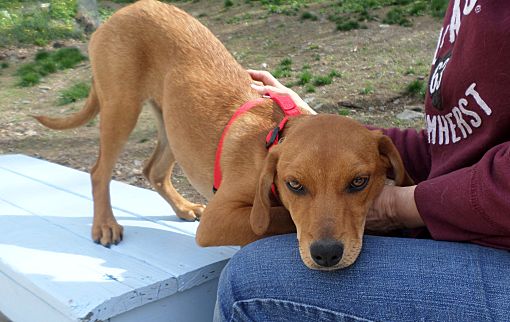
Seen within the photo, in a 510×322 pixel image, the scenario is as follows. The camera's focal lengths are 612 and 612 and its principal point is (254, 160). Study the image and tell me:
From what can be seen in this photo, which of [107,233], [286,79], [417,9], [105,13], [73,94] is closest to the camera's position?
[107,233]

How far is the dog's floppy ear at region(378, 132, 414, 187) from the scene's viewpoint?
219 cm

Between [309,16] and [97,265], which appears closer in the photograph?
[97,265]

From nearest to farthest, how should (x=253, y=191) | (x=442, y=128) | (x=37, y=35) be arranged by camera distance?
1. (x=442, y=128)
2. (x=253, y=191)
3. (x=37, y=35)

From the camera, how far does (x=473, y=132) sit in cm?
193

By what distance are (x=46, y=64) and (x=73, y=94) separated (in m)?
1.82

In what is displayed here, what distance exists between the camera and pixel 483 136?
1.88 metres

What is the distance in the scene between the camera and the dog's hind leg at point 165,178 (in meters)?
3.41

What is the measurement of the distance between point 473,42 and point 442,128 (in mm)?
334

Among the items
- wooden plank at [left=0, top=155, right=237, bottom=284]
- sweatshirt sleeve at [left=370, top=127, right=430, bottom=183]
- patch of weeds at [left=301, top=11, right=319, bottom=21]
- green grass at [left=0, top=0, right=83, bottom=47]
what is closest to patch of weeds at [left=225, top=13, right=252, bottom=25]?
patch of weeds at [left=301, top=11, right=319, bottom=21]

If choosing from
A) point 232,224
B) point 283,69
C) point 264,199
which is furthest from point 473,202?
point 283,69

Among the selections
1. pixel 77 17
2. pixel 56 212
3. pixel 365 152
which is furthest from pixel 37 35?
pixel 365 152

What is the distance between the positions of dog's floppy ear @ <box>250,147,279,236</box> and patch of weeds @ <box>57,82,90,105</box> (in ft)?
18.2

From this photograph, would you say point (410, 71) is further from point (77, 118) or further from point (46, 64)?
point (46, 64)

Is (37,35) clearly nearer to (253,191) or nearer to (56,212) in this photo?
(56,212)
